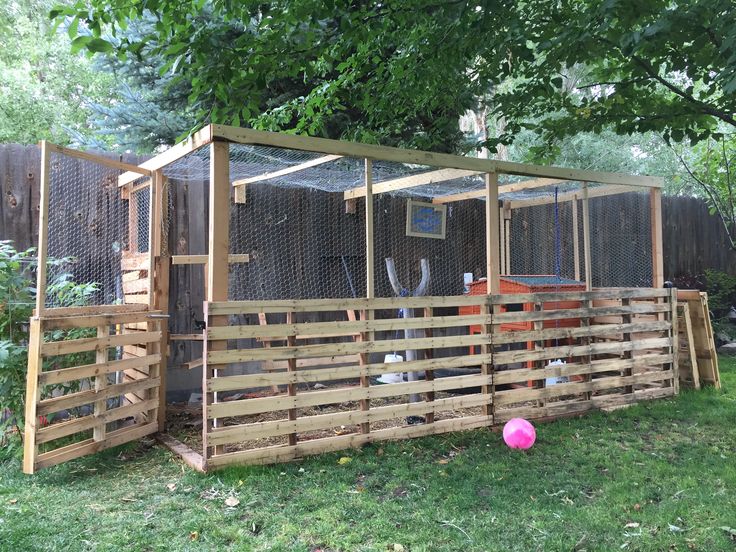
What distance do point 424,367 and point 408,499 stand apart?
1.25m

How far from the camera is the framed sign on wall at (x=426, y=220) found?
468 cm

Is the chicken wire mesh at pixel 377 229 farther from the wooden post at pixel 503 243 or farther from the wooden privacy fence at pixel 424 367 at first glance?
the wooden privacy fence at pixel 424 367

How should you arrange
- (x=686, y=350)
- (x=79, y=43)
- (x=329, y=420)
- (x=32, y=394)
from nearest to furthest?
1. (x=79, y=43)
2. (x=32, y=394)
3. (x=329, y=420)
4. (x=686, y=350)

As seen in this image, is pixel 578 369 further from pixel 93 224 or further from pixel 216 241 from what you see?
pixel 93 224

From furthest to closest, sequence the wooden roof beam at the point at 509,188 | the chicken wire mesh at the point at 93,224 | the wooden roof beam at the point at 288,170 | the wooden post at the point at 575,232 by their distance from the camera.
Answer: the wooden post at the point at 575,232 → the wooden roof beam at the point at 509,188 → the chicken wire mesh at the point at 93,224 → the wooden roof beam at the point at 288,170

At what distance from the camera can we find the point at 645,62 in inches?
161

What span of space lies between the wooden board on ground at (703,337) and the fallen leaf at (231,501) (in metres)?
4.88

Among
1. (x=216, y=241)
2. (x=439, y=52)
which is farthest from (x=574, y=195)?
(x=216, y=241)

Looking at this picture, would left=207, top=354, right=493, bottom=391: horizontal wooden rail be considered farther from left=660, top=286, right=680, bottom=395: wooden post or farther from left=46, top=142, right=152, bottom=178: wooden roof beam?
left=660, top=286, right=680, bottom=395: wooden post

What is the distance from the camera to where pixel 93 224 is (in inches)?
175

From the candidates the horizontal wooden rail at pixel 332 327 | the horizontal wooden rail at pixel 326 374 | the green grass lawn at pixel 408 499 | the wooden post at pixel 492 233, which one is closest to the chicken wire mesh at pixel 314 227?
the wooden post at pixel 492 233

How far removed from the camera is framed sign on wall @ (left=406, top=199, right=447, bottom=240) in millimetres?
4680

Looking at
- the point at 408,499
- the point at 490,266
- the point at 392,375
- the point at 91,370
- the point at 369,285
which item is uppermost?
the point at 490,266

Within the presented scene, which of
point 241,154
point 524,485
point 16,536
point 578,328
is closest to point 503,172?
point 578,328
